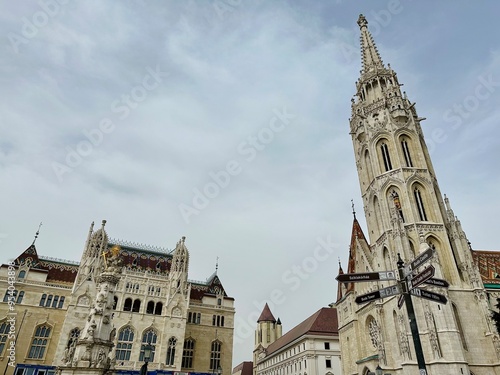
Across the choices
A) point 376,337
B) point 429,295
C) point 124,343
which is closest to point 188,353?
point 124,343

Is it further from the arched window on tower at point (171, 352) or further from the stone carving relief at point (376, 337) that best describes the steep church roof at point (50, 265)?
the stone carving relief at point (376, 337)

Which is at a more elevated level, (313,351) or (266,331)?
(266,331)

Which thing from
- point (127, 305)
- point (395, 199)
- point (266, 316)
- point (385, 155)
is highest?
point (385, 155)

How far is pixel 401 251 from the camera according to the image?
3072 cm

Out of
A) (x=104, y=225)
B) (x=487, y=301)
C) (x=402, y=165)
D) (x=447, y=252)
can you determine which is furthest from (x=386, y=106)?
(x=104, y=225)

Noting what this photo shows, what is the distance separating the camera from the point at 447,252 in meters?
31.4

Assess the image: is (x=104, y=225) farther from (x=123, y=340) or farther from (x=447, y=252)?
(x=447, y=252)

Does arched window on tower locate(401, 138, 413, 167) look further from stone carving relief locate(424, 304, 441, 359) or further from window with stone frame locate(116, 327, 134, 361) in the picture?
window with stone frame locate(116, 327, 134, 361)

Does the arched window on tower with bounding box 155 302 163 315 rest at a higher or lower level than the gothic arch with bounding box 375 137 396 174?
lower

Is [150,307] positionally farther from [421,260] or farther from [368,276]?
[421,260]

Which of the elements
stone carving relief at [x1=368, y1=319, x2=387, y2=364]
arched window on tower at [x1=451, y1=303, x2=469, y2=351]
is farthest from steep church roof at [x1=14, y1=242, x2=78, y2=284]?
arched window on tower at [x1=451, y1=303, x2=469, y2=351]

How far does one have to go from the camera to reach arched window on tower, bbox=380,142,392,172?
37.8 m

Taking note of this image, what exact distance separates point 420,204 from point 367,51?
29.4 m

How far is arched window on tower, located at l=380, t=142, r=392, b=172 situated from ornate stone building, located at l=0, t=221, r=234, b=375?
3263cm
